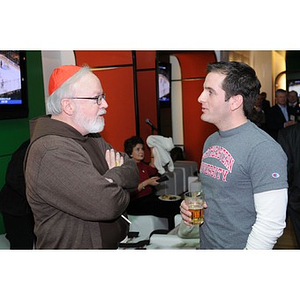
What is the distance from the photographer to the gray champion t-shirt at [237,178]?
1.29 metres

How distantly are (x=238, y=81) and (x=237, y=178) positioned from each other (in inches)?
14.8

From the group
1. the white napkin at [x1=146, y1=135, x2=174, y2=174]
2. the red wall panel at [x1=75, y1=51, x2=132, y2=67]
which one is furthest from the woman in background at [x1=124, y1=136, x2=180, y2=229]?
the red wall panel at [x1=75, y1=51, x2=132, y2=67]

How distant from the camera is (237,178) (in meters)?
1.37

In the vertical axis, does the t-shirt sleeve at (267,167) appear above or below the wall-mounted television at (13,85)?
below

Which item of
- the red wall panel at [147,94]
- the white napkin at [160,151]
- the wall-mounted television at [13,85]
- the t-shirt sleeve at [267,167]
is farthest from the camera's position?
the red wall panel at [147,94]

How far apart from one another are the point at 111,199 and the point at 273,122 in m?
5.55

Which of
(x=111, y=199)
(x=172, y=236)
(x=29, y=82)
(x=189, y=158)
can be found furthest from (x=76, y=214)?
(x=189, y=158)

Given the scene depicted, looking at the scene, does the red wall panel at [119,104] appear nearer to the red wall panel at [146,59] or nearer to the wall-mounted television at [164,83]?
the red wall panel at [146,59]

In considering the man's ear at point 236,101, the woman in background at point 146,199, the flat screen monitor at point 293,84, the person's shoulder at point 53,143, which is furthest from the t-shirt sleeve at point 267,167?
the flat screen monitor at point 293,84

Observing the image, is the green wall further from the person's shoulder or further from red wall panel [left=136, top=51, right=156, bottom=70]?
red wall panel [left=136, top=51, right=156, bottom=70]

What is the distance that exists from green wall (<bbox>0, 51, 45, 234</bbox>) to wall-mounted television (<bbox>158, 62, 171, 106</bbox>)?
3624mm

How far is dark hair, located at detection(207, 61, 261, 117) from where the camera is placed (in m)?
1.46

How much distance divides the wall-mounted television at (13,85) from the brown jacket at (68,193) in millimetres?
2196

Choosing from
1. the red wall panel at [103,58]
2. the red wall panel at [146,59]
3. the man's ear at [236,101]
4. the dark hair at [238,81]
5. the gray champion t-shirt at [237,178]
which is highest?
the red wall panel at [146,59]
